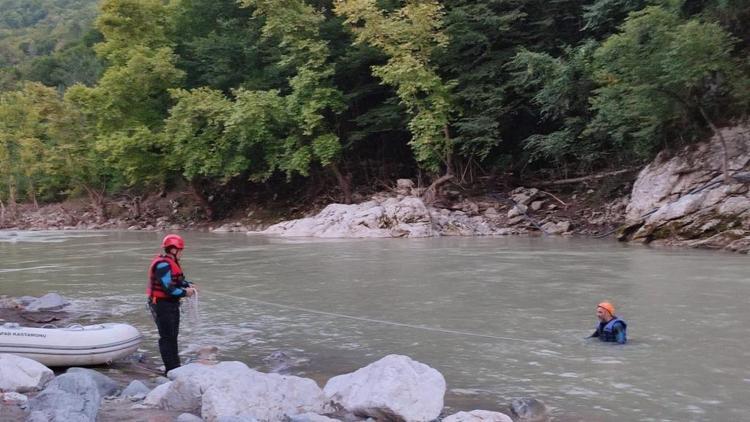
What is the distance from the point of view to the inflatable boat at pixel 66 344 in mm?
6285

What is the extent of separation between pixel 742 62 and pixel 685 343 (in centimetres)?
1302

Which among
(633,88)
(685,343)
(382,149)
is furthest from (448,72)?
(685,343)

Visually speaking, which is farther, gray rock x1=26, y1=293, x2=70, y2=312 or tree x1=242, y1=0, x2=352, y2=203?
tree x1=242, y1=0, x2=352, y2=203

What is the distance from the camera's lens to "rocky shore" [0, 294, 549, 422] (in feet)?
15.1

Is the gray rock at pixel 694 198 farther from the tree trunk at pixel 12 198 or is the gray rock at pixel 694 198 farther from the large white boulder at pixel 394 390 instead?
the tree trunk at pixel 12 198

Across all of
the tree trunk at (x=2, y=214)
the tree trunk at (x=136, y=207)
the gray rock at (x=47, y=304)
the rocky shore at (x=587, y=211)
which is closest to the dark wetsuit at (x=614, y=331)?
the gray rock at (x=47, y=304)

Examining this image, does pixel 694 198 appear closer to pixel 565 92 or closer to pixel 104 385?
pixel 565 92

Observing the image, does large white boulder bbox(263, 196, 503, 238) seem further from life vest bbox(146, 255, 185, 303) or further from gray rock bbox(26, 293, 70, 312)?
life vest bbox(146, 255, 185, 303)

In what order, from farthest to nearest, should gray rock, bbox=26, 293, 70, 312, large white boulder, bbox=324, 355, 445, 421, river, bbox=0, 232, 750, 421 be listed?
gray rock, bbox=26, 293, 70, 312 → river, bbox=0, 232, 750, 421 → large white boulder, bbox=324, 355, 445, 421

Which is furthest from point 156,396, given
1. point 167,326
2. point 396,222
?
point 396,222

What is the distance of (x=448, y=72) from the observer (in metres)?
25.4

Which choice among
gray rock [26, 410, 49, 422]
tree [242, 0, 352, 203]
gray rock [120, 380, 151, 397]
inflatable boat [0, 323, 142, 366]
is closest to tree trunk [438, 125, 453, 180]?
tree [242, 0, 352, 203]

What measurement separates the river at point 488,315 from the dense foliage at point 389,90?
493 centimetres

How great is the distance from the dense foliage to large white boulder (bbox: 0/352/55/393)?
14795 mm
